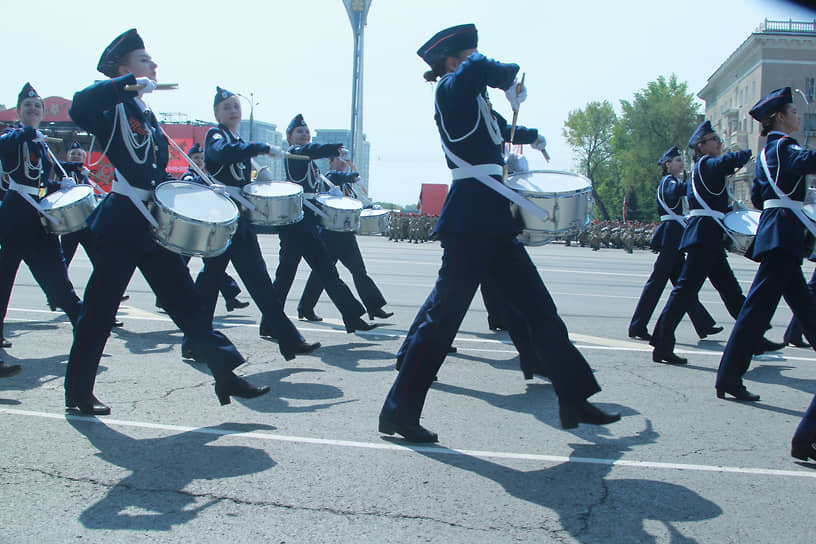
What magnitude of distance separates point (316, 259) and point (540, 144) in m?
3.14

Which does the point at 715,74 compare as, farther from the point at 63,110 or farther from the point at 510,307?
the point at 510,307

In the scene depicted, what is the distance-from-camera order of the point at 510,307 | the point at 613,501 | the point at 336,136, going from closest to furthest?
the point at 613,501 < the point at 510,307 < the point at 336,136

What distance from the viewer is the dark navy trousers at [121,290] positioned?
14.6 ft

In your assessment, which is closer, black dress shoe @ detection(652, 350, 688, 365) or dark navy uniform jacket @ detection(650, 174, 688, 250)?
black dress shoe @ detection(652, 350, 688, 365)

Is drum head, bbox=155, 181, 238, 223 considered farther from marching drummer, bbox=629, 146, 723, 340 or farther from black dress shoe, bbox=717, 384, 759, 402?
marching drummer, bbox=629, 146, 723, 340

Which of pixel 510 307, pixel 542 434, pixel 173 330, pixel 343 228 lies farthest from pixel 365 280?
pixel 542 434

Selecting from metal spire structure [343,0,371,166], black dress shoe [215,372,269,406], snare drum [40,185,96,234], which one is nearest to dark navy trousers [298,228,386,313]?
snare drum [40,185,96,234]

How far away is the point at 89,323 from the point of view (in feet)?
14.7

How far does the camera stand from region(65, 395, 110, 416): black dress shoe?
4.45 m

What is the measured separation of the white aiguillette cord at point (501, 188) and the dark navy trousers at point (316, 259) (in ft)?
10.8

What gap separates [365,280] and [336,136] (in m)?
145

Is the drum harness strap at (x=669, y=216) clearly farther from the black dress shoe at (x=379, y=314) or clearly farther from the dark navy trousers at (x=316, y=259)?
the dark navy trousers at (x=316, y=259)

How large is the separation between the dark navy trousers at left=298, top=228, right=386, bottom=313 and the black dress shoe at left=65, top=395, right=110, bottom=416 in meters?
3.91

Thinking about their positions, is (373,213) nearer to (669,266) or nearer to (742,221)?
(669,266)
